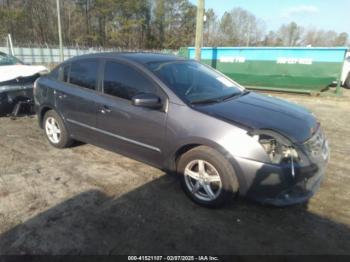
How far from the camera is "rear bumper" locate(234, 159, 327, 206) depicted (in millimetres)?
2680

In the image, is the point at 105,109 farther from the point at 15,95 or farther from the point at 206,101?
the point at 15,95

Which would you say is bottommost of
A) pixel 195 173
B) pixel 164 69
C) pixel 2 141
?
pixel 2 141

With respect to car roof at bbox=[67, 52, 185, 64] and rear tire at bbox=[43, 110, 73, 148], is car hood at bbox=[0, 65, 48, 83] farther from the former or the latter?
car roof at bbox=[67, 52, 185, 64]

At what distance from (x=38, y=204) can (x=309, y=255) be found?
2.79 m

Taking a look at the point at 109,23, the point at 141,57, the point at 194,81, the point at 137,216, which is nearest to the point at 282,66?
the point at 194,81

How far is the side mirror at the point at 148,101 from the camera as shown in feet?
10.4

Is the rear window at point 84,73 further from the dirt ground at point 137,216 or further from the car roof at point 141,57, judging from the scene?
the dirt ground at point 137,216

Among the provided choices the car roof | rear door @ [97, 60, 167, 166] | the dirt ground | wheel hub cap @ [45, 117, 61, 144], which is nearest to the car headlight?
the dirt ground

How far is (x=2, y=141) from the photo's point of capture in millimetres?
5129

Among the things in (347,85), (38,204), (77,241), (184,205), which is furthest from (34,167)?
(347,85)

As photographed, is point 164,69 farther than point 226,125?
Yes

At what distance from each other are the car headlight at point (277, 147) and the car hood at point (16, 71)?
18.8 feet

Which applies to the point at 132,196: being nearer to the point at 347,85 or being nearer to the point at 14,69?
the point at 14,69

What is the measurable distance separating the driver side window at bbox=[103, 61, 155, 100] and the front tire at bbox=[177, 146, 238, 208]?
951mm
